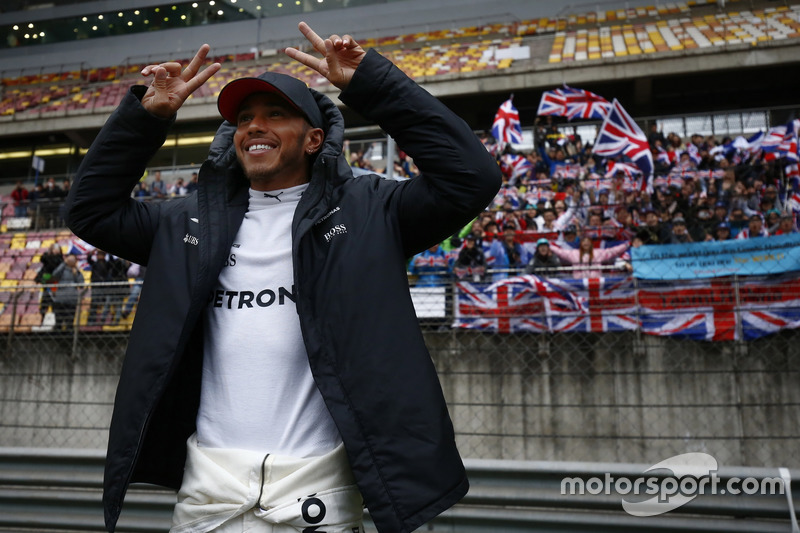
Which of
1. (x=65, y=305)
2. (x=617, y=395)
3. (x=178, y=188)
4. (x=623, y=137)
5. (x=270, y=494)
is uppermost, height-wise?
(x=623, y=137)

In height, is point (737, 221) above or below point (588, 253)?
above

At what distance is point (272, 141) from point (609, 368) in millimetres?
4995

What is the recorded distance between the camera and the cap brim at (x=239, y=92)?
6.42ft

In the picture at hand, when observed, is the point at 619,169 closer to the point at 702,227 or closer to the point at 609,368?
the point at 702,227

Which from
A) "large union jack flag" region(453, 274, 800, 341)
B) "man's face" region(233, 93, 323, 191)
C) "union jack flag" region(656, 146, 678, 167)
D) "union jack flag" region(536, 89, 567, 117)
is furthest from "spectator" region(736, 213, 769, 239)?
"man's face" region(233, 93, 323, 191)

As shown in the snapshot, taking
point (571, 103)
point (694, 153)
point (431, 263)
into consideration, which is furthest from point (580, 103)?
point (431, 263)

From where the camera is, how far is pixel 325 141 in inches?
80.1

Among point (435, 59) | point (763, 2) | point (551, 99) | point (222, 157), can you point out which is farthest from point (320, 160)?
point (763, 2)

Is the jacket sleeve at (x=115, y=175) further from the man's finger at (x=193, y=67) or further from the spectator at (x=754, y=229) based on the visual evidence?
the spectator at (x=754, y=229)

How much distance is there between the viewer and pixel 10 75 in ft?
83.5

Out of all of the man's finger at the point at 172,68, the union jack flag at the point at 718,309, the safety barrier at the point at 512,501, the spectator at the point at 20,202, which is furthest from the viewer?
the spectator at the point at 20,202

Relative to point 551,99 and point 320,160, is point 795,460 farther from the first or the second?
point 551,99

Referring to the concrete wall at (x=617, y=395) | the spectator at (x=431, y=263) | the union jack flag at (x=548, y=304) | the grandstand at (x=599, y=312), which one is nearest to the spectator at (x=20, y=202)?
the grandstand at (x=599, y=312)

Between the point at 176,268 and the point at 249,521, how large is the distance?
714 millimetres
